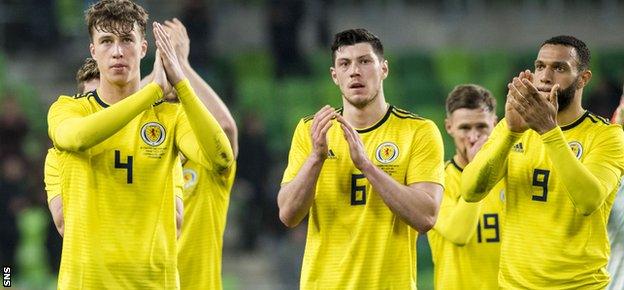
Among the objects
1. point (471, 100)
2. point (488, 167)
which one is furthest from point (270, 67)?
point (488, 167)

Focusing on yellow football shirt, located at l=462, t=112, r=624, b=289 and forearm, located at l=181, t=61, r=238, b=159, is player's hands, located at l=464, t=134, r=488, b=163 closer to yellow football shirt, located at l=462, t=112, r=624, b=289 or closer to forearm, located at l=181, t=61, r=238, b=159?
yellow football shirt, located at l=462, t=112, r=624, b=289

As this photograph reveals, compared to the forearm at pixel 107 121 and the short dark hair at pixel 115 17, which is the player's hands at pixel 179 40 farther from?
the forearm at pixel 107 121

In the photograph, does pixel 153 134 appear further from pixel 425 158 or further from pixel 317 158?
pixel 425 158

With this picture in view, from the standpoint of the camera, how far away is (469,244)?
6.78 metres

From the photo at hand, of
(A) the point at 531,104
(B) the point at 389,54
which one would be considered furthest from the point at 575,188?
(B) the point at 389,54

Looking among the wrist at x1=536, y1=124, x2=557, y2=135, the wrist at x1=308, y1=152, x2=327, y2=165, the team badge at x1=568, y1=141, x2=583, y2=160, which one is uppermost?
the wrist at x1=536, y1=124, x2=557, y2=135

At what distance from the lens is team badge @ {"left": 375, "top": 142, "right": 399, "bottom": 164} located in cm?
561

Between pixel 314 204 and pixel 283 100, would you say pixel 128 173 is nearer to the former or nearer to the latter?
pixel 314 204

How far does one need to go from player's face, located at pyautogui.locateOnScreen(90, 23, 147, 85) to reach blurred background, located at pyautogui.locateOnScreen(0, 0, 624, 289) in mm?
6863

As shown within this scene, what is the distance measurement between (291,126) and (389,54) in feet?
6.06

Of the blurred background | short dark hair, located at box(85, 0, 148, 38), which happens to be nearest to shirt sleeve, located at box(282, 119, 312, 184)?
short dark hair, located at box(85, 0, 148, 38)

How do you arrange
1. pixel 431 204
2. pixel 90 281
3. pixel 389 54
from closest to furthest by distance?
pixel 90 281 < pixel 431 204 < pixel 389 54

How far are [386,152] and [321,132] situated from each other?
17.0 inches

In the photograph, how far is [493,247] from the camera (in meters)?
6.76
